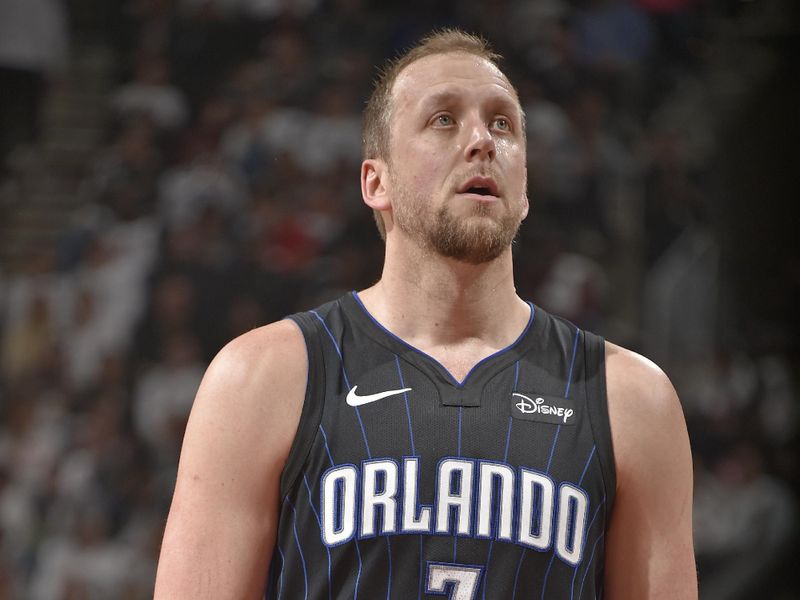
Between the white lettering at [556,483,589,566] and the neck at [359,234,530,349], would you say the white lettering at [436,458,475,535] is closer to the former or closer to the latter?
the white lettering at [556,483,589,566]

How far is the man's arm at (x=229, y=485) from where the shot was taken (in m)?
2.16

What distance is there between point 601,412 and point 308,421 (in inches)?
23.9

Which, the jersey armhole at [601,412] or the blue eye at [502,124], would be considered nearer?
the jersey armhole at [601,412]

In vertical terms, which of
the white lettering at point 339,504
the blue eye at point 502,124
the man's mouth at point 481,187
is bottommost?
the white lettering at point 339,504

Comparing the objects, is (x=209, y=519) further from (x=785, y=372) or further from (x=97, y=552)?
(x=785, y=372)

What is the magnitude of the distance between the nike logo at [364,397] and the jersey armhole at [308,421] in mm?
58

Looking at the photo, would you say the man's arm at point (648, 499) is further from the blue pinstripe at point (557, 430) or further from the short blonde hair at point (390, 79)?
the short blonde hair at point (390, 79)

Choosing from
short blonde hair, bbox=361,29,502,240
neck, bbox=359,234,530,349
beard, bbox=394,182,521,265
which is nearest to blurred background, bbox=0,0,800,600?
short blonde hair, bbox=361,29,502,240

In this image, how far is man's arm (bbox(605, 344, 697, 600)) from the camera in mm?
2264

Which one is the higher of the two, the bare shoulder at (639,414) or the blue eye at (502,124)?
the blue eye at (502,124)

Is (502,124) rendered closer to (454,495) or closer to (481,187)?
(481,187)

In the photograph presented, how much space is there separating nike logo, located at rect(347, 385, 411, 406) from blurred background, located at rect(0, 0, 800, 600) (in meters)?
4.48

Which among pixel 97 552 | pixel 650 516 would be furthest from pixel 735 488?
pixel 650 516

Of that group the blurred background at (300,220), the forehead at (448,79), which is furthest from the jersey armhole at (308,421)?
the blurred background at (300,220)
